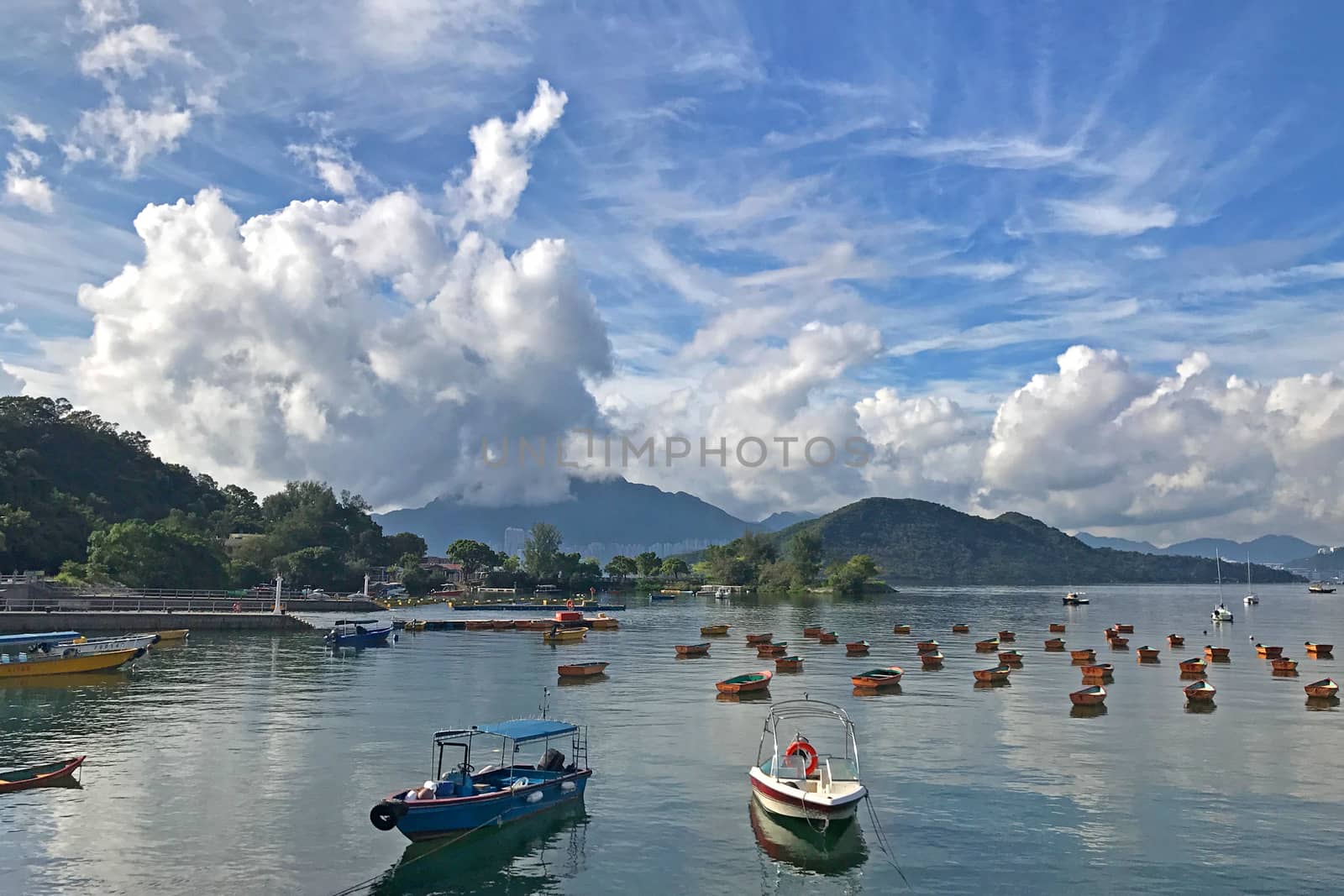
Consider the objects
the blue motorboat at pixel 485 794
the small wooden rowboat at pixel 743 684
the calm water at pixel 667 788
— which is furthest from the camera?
the small wooden rowboat at pixel 743 684

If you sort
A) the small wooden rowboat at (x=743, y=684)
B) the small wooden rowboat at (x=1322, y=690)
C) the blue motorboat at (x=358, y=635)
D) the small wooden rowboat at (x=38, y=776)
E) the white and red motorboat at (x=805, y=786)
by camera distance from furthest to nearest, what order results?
1. the blue motorboat at (x=358, y=635)
2. the small wooden rowboat at (x=743, y=684)
3. the small wooden rowboat at (x=1322, y=690)
4. the small wooden rowboat at (x=38, y=776)
5. the white and red motorboat at (x=805, y=786)

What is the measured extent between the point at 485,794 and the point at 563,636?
249 ft

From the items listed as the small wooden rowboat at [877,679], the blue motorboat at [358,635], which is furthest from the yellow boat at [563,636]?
the small wooden rowboat at [877,679]

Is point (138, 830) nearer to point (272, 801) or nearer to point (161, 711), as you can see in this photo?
point (272, 801)

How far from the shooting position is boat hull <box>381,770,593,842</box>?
1086 inches

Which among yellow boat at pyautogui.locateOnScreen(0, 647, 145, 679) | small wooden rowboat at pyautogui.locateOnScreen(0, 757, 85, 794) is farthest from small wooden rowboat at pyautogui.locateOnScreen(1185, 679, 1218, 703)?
yellow boat at pyautogui.locateOnScreen(0, 647, 145, 679)

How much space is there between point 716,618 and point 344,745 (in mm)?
106117

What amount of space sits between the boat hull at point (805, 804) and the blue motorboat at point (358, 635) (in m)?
72.2

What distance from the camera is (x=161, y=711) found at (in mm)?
51062

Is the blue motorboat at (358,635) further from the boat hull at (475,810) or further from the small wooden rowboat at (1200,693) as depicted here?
the small wooden rowboat at (1200,693)

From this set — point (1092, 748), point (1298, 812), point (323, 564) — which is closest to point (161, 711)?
point (1092, 748)

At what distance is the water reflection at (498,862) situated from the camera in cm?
2566

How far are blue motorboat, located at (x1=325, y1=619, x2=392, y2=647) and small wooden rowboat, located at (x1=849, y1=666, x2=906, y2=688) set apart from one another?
5432 centimetres

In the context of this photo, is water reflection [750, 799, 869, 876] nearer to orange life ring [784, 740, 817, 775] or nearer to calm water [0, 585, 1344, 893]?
calm water [0, 585, 1344, 893]
